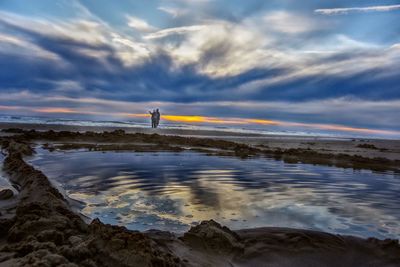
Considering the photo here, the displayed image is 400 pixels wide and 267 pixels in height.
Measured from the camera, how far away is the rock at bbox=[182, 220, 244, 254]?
3771mm

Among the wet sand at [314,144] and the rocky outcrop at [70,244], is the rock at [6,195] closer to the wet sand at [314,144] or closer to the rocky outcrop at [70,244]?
the rocky outcrop at [70,244]

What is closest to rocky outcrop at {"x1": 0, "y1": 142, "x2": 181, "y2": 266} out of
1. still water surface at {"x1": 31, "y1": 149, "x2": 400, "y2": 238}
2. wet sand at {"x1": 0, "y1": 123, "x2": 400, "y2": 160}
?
still water surface at {"x1": 31, "y1": 149, "x2": 400, "y2": 238}

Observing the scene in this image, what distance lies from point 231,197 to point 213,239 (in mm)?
2524

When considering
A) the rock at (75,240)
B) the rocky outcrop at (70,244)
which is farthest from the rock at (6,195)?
the rock at (75,240)

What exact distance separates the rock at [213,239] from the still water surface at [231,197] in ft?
1.52

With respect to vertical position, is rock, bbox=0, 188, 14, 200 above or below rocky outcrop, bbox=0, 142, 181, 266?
below

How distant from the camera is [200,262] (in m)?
3.37

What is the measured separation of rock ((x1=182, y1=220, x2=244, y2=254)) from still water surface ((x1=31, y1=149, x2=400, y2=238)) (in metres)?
0.46

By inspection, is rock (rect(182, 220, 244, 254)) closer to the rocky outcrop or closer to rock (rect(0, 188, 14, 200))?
the rocky outcrop

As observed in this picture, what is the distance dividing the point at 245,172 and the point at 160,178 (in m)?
2.77

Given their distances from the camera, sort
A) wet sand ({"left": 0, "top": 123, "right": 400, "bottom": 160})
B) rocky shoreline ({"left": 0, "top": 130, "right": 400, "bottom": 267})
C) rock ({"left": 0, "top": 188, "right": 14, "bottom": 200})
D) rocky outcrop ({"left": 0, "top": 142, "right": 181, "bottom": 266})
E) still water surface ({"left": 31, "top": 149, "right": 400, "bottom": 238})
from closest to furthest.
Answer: rocky outcrop ({"left": 0, "top": 142, "right": 181, "bottom": 266}) < rocky shoreline ({"left": 0, "top": 130, "right": 400, "bottom": 267}) < still water surface ({"left": 31, "top": 149, "right": 400, "bottom": 238}) < rock ({"left": 0, "top": 188, "right": 14, "bottom": 200}) < wet sand ({"left": 0, "top": 123, "right": 400, "bottom": 160})

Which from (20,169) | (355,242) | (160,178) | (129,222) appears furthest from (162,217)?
(20,169)

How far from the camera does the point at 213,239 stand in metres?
3.83

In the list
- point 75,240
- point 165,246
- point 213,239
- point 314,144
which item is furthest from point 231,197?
point 314,144
